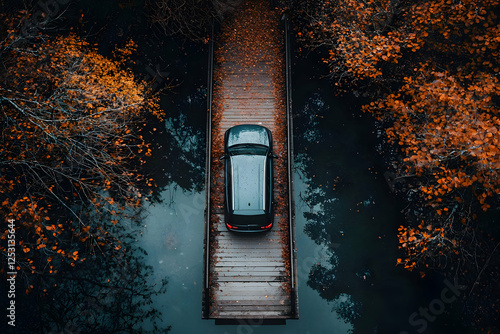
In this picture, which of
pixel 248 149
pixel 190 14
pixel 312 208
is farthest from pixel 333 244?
pixel 190 14

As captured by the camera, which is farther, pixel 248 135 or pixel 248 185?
pixel 248 135

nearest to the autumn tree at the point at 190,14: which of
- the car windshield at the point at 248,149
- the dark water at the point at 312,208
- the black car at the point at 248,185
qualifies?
the dark water at the point at 312,208

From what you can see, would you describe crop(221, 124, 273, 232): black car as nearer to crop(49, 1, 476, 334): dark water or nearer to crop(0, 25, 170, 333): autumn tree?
crop(49, 1, 476, 334): dark water

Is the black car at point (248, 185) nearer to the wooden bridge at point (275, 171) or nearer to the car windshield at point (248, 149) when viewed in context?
the car windshield at point (248, 149)

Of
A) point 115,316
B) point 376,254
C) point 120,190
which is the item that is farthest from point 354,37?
point 115,316

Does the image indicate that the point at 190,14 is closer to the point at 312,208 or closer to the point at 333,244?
the point at 312,208
